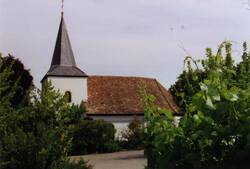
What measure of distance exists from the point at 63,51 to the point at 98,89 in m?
6.70

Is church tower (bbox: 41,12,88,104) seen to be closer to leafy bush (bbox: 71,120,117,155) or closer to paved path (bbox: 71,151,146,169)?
leafy bush (bbox: 71,120,117,155)

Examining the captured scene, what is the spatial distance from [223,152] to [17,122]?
744cm

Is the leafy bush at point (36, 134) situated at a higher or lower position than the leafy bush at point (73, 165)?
higher

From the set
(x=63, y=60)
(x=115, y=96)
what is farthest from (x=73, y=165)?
(x=63, y=60)

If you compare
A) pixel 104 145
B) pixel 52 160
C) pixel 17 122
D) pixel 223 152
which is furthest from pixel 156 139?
pixel 104 145

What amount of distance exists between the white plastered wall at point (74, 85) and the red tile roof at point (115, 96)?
885 mm

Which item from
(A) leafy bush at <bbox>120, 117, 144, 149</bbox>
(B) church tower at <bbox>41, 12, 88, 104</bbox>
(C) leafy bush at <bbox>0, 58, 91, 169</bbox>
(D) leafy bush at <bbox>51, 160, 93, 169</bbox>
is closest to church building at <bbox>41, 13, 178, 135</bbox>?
(B) church tower at <bbox>41, 12, 88, 104</bbox>

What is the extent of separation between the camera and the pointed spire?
56.7m

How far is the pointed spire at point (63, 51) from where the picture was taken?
56.7 m

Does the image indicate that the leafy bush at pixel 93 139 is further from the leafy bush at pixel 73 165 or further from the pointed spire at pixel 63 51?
the leafy bush at pixel 73 165

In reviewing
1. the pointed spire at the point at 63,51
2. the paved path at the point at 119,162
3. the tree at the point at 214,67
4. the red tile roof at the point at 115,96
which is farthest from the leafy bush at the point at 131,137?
the tree at the point at 214,67

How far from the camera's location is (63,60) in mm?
56531

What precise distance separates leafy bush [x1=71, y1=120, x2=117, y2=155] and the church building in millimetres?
8604

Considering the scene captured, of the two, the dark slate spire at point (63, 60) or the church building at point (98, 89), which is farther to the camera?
the dark slate spire at point (63, 60)
